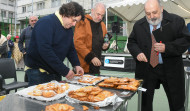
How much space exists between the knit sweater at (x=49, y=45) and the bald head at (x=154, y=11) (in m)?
0.71

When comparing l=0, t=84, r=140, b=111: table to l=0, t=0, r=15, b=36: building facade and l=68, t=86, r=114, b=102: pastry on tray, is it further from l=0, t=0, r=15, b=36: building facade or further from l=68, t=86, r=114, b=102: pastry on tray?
l=0, t=0, r=15, b=36: building facade

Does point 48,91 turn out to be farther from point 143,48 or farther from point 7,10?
point 7,10

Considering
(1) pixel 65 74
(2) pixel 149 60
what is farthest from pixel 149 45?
(1) pixel 65 74

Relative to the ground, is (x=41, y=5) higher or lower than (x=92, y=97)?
higher

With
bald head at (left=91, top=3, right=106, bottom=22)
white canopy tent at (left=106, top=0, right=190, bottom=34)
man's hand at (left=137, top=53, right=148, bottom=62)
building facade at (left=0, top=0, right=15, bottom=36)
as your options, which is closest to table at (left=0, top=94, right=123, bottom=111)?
man's hand at (left=137, top=53, right=148, bottom=62)

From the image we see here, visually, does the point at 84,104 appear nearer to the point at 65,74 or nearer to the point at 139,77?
the point at 65,74

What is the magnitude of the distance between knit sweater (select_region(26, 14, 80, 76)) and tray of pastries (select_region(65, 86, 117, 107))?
37 centimetres

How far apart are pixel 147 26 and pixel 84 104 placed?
3.39 ft

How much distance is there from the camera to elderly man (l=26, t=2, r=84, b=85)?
4.32 feet

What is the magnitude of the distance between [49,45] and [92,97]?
59cm

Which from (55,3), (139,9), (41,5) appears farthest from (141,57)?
(41,5)

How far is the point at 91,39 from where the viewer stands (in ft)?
6.22

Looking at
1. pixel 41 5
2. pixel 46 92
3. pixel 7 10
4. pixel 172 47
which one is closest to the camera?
pixel 46 92

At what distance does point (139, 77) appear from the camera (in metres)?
1.65
